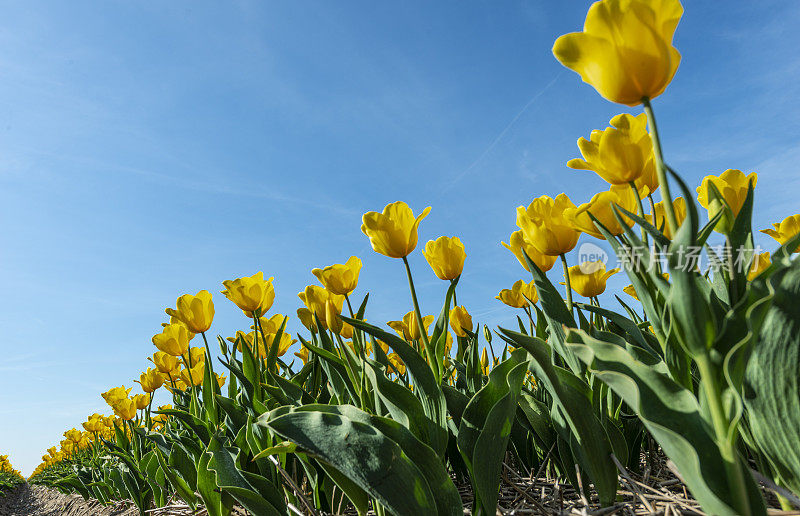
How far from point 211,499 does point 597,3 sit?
2.21 m

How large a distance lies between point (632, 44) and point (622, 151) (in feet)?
1.19

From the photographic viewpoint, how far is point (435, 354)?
5.97ft

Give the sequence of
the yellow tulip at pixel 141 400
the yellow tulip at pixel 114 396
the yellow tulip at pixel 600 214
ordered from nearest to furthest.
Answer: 1. the yellow tulip at pixel 600 214
2. the yellow tulip at pixel 114 396
3. the yellow tulip at pixel 141 400

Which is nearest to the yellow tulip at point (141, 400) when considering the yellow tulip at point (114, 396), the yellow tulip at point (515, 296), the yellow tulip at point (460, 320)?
the yellow tulip at point (114, 396)

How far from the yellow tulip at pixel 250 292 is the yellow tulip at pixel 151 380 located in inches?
85.8

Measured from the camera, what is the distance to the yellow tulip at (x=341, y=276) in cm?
201

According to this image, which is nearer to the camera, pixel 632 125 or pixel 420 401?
pixel 632 125

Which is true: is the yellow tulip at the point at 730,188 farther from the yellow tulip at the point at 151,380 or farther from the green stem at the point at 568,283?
the yellow tulip at the point at 151,380

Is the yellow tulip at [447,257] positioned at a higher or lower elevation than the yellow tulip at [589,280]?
higher

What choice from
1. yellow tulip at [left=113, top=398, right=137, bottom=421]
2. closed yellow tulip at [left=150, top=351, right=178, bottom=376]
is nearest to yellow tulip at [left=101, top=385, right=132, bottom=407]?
yellow tulip at [left=113, top=398, right=137, bottom=421]

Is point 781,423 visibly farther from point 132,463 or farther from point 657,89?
point 132,463

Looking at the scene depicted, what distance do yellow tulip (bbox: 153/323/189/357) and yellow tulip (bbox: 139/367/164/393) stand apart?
116cm

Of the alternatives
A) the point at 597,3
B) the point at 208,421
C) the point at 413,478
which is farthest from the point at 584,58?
the point at 208,421

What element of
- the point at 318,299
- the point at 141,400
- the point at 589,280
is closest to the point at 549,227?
the point at 589,280
